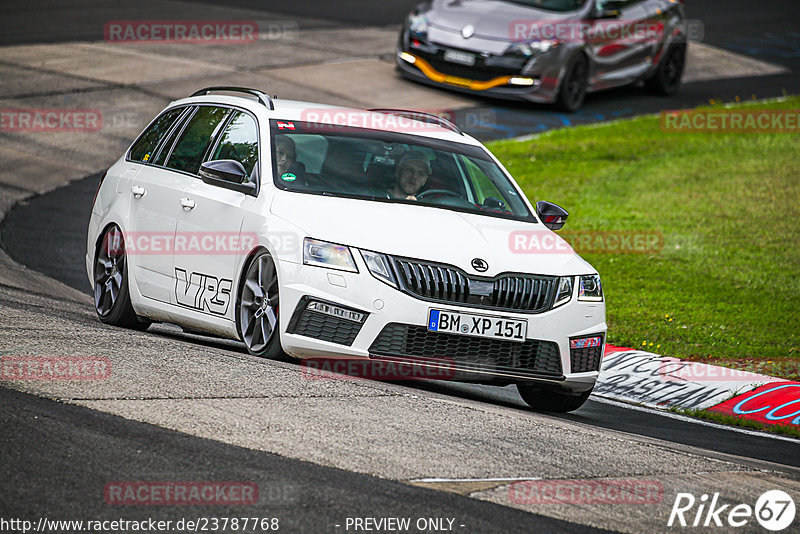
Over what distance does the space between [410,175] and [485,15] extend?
41.6ft

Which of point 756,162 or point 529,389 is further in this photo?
point 756,162

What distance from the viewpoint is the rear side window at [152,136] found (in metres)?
9.87

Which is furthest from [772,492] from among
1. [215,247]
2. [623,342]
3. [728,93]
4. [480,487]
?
[728,93]

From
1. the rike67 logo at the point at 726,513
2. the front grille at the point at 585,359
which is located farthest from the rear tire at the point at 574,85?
the rike67 logo at the point at 726,513

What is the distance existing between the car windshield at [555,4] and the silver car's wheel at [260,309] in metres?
14.3

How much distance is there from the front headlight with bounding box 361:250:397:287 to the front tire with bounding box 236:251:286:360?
602 mm

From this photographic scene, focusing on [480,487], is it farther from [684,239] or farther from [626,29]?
[626,29]

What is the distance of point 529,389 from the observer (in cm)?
870

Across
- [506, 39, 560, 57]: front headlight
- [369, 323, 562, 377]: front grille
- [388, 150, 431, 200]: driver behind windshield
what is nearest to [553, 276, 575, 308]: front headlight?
[369, 323, 562, 377]: front grille

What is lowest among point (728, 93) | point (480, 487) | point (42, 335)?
point (728, 93)

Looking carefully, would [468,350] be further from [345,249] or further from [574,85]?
[574,85]

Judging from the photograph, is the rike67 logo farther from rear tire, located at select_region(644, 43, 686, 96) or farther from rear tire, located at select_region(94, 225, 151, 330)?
rear tire, located at select_region(644, 43, 686, 96)

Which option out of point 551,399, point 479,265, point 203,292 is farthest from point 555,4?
point 479,265

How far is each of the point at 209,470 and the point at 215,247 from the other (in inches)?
129
